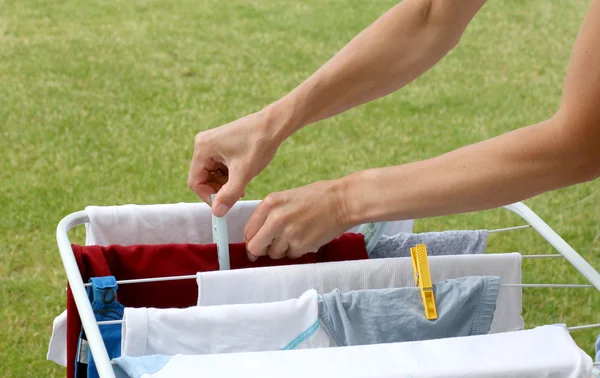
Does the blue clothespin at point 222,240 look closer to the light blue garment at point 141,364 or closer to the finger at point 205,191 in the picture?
the finger at point 205,191

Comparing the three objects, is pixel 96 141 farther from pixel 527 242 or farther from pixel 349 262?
pixel 349 262

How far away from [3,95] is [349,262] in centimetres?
Result: 359

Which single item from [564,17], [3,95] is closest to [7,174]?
[3,95]

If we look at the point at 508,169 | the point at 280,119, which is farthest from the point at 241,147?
the point at 508,169

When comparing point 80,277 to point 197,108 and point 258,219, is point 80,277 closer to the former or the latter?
point 258,219

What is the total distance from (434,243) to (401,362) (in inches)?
21.1

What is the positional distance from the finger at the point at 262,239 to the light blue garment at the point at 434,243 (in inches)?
11.0

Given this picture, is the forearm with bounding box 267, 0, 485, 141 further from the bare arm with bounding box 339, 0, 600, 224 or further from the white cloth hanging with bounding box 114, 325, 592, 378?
the white cloth hanging with bounding box 114, 325, 592, 378

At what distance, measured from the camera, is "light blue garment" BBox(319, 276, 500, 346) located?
1.32 meters

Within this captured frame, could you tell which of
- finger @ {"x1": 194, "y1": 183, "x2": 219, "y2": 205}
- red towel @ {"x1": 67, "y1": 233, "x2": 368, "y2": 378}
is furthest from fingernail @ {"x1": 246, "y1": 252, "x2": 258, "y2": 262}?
finger @ {"x1": 194, "y1": 183, "x2": 219, "y2": 205}

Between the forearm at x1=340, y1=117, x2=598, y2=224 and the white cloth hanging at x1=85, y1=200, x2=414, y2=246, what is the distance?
1.29 feet

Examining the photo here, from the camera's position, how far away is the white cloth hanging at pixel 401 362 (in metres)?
1.10

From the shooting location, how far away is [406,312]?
53.1 inches

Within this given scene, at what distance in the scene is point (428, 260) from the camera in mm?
1437
